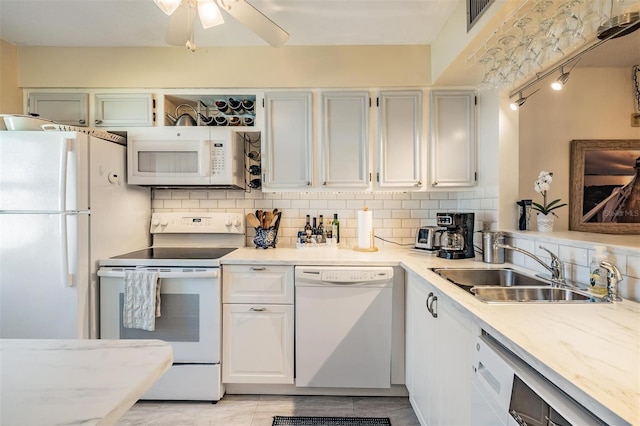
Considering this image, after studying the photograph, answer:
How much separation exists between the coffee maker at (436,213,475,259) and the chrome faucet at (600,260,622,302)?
0.94m

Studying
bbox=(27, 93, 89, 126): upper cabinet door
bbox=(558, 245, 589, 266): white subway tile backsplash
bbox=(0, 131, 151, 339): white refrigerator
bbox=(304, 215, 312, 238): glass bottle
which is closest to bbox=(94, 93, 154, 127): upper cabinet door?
bbox=(27, 93, 89, 126): upper cabinet door

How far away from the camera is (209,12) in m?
1.42

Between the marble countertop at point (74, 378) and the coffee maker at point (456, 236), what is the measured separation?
1.92 meters

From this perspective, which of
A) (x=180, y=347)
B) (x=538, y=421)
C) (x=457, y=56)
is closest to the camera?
(x=538, y=421)

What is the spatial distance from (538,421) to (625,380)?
225 mm

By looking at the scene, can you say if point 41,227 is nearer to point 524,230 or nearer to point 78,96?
point 78,96

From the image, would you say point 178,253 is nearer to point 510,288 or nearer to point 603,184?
point 510,288

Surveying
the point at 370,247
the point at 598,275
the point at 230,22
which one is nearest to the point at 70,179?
the point at 230,22

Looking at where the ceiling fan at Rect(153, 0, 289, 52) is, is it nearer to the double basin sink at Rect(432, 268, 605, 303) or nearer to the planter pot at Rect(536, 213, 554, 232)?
the double basin sink at Rect(432, 268, 605, 303)

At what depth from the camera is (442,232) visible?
7.66 ft

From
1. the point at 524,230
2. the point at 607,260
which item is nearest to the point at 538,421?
the point at 607,260

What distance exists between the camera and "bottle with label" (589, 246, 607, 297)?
A: 126cm

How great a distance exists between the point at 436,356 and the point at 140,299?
5.98 ft

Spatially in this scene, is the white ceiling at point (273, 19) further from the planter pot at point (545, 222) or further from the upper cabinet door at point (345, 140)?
the planter pot at point (545, 222)
